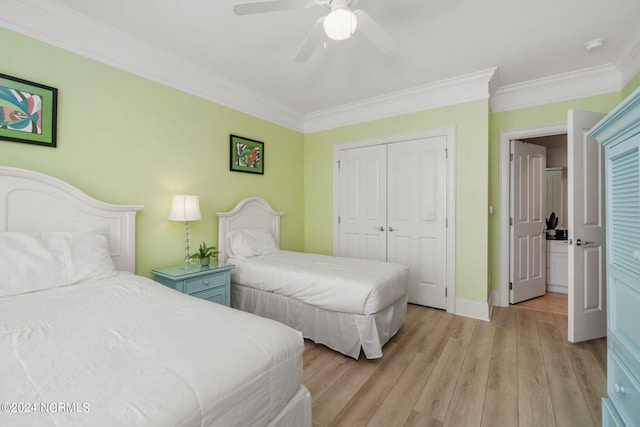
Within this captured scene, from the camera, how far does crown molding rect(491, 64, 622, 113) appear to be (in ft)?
9.63

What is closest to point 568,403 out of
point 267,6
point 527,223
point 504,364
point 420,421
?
point 504,364

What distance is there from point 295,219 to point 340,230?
72cm

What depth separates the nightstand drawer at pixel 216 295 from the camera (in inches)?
99.7

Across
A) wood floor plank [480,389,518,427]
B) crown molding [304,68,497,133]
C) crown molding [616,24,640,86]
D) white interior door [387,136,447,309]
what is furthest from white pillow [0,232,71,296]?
crown molding [616,24,640,86]

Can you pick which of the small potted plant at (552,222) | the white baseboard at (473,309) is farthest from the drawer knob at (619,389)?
the small potted plant at (552,222)

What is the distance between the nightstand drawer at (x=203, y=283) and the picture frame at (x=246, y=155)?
1.37m

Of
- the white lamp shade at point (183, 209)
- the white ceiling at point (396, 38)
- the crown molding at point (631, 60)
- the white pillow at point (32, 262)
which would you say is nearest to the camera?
the white pillow at point (32, 262)

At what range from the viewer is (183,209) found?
2646mm

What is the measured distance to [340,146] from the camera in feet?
13.7

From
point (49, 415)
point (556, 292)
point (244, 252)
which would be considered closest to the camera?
point (49, 415)

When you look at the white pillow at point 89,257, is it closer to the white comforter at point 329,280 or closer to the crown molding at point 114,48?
the white comforter at point 329,280

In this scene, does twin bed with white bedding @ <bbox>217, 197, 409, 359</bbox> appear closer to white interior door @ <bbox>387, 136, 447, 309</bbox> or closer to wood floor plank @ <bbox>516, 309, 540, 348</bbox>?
white interior door @ <bbox>387, 136, 447, 309</bbox>

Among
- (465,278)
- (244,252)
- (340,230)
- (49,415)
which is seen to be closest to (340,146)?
(340,230)

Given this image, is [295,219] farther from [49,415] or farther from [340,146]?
[49,415]
